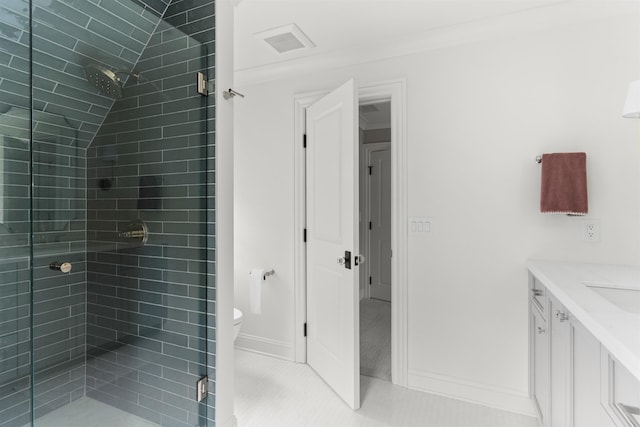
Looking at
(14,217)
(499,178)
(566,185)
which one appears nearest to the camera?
(14,217)

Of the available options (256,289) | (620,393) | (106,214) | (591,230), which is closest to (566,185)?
(591,230)

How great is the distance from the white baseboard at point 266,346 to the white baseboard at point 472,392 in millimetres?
968

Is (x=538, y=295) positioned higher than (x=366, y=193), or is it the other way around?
(x=366, y=193)

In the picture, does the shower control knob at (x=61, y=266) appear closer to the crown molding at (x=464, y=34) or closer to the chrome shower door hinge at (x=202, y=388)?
the chrome shower door hinge at (x=202, y=388)

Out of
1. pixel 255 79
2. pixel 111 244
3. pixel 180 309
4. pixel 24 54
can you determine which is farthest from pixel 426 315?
pixel 24 54

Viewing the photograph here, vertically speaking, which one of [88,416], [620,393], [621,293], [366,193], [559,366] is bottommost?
[88,416]

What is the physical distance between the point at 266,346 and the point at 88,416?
4.72 ft

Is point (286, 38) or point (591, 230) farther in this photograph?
point (286, 38)

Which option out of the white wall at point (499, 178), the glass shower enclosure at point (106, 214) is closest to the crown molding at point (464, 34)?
the white wall at point (499, 178)

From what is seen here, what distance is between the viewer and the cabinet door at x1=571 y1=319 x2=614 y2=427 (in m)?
1.00

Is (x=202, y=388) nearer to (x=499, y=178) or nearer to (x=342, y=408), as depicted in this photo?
(x=342, y=408)

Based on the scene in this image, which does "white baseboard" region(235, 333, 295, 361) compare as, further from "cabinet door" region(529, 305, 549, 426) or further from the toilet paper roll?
"cabinet door" region(529, 305, 549, 426)

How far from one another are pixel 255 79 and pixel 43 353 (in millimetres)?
2269

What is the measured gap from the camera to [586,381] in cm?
110
